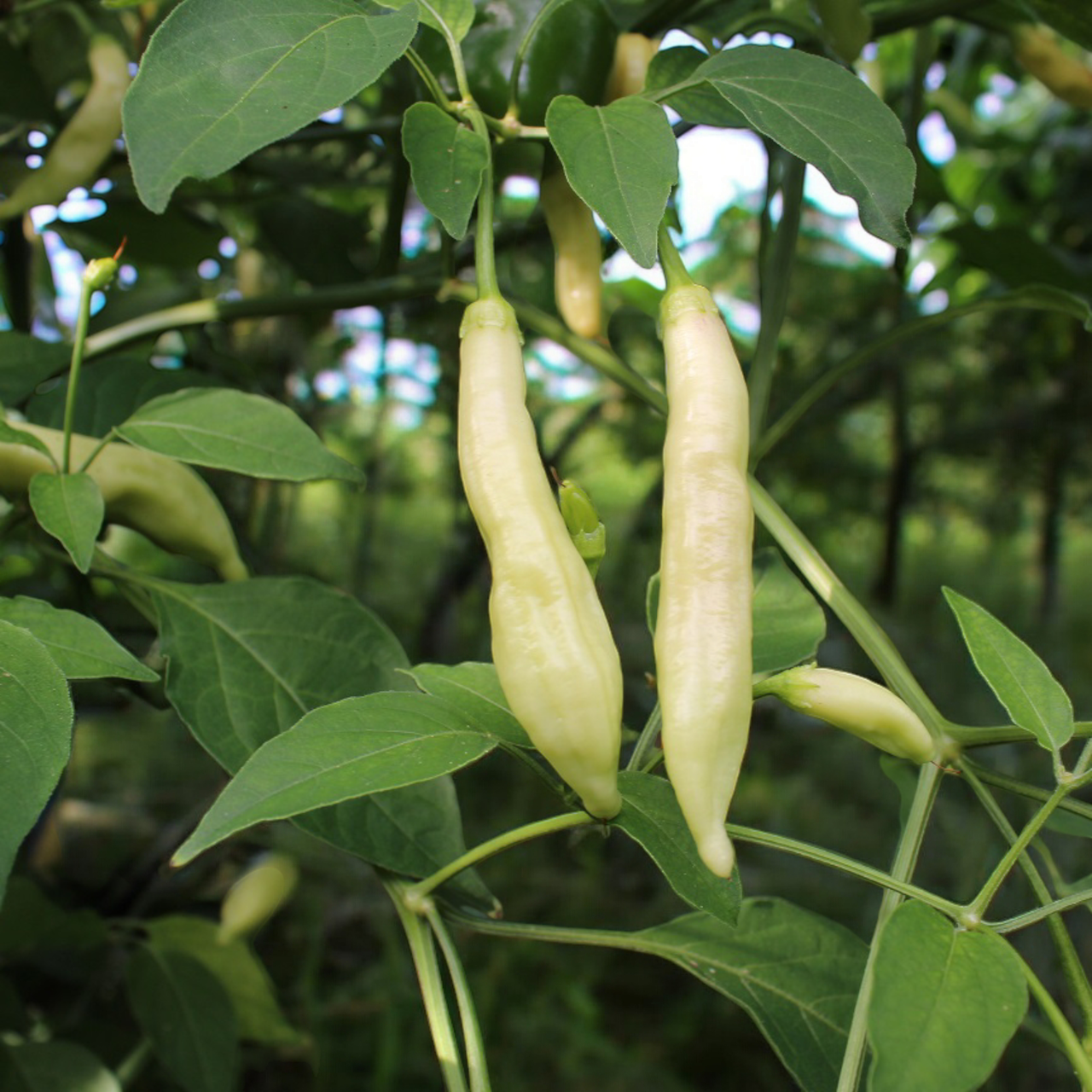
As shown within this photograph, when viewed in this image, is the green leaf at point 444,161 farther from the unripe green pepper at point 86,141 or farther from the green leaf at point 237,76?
the unripe green pepper at point 86,141

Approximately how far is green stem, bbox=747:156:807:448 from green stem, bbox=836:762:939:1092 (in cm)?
22

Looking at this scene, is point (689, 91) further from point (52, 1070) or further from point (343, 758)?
point (52, 1070)

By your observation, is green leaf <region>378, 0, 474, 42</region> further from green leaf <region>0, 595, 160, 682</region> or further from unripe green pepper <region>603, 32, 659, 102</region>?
green leaf <region>0, 595, 160, 682</region>

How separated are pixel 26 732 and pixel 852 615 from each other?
336 mm

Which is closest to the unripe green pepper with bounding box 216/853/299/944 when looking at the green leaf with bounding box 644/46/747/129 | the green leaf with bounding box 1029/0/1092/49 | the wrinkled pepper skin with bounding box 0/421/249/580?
the wrinkled pepper skin with bounding box 0/421/249/580

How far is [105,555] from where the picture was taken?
23.2 inches

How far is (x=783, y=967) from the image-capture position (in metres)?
0.54

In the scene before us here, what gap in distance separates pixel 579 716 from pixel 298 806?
9 cm

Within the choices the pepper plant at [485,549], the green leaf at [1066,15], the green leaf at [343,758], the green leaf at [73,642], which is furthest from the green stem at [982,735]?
the green leaf at [1066,15]

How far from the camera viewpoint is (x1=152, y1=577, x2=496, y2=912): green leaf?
19.2 inches

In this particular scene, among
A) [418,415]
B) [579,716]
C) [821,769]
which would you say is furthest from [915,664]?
[579,716]

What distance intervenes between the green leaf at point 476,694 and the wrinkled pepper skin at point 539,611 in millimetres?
55

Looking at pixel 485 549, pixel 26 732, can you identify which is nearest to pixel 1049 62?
pixel 485 549

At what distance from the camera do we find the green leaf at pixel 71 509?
462 mm
